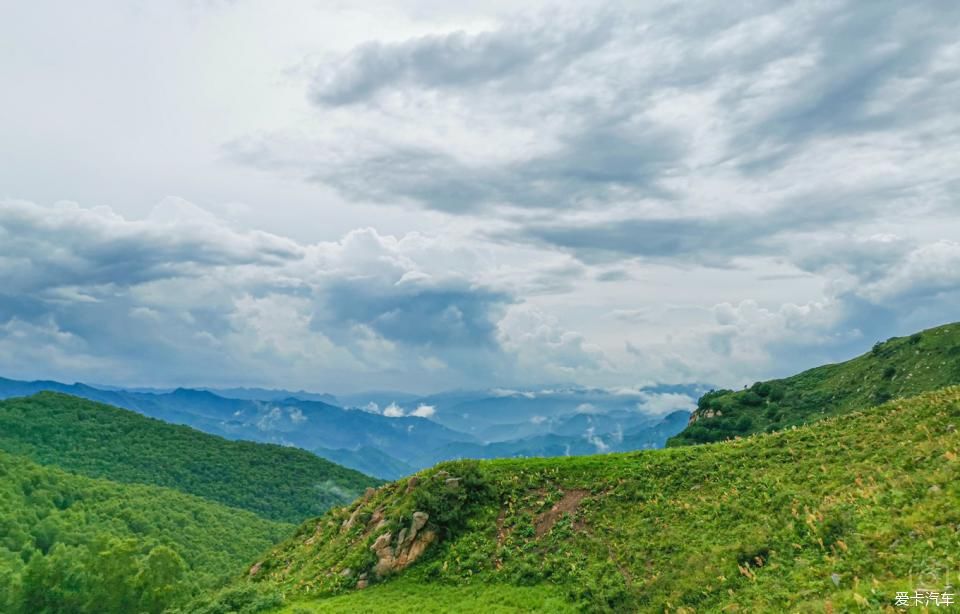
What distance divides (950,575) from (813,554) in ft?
23.6

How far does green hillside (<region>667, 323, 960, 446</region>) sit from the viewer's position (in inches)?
4018

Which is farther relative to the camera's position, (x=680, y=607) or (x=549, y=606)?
(x=549, y=606)

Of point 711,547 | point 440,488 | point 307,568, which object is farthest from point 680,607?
point 307,568

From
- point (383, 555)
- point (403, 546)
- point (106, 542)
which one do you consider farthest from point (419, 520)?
point (106, 542)

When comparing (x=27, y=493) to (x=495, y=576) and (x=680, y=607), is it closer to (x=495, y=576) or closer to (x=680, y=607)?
(x=495, y=576)

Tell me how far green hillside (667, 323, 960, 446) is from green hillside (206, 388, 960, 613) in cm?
7469

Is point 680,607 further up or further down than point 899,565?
further down

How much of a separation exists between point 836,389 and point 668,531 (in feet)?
360

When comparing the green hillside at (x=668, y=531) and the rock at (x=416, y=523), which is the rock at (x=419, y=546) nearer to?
the green hillside at (x=668, y=531)

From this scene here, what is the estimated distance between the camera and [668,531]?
119 feet

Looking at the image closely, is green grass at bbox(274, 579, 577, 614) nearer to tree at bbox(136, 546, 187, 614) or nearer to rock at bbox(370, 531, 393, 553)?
rock at bbox(370, 531, 393, 553)

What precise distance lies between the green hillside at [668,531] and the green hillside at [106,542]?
1659 centimetres

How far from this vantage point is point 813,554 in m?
25.8

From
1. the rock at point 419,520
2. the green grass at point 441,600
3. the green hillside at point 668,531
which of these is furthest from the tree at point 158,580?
the rock at point 419,520
